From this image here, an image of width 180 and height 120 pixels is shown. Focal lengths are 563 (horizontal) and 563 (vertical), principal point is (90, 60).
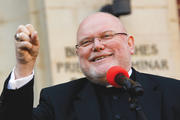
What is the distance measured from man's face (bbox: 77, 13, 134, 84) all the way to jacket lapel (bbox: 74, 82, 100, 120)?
153 mm

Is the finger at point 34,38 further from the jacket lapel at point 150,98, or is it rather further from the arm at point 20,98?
the jacket lapel at point 150,98

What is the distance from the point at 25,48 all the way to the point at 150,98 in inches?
44.9

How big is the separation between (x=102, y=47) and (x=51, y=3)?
8.43 feet

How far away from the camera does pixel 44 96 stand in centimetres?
417

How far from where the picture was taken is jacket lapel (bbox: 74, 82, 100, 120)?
407 cm

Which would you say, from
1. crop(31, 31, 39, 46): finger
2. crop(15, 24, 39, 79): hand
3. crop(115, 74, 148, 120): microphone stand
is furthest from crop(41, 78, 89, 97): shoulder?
crop(115, 74, 148, 120): microphone stand

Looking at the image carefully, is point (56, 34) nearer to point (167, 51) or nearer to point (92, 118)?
point (167, 51)

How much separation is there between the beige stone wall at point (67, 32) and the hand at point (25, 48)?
284 cm

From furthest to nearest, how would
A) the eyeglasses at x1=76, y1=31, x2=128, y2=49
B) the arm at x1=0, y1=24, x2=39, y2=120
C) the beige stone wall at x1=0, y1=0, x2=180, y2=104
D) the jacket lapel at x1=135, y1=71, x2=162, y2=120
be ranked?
the beige stone wall at x1=0, y1=0, x2=180, y2=104 → the eyeglasses at x1=76, y1=31, x2=128, y2=49 → the jacket lapel at x1=135, y1=71, x2=162, y2=120 → the arm at x1=0, y1=24, x2=39, y2=120

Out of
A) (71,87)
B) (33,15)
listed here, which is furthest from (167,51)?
(71,87)

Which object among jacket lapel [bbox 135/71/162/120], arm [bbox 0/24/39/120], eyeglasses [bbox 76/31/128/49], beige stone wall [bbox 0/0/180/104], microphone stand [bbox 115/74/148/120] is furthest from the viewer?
beige stone wall [bbox 0/0/180/104]

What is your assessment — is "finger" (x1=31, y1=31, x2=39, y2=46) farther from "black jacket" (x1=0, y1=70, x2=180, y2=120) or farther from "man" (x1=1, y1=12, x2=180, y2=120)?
"man" (x1=1, y1=12, x2=180, y2=120)

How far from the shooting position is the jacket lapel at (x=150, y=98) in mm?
3980

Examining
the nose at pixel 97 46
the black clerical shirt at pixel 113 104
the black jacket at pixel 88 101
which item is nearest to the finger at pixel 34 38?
the black jacket at pixel 88 101
